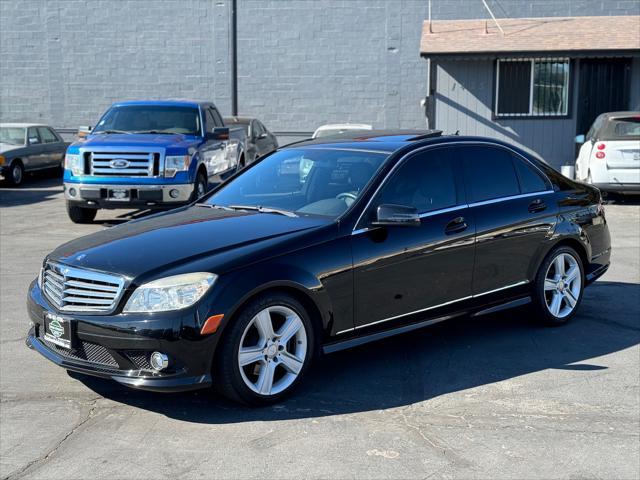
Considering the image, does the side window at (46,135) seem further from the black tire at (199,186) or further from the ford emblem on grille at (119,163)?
the ford emblem on grille at (119,163)

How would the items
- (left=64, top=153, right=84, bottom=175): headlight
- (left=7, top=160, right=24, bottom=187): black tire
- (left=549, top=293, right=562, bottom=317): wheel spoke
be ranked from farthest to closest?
(left=7, top=160, right=24, bottom=187): black tire, (left=64, top=153, right=84, bottom=175): headlight, (left=549, top=293, right=562, bottom=317): wheel spoke

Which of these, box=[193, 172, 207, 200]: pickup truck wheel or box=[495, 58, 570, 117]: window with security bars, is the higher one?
box=[495, 58, 570, 117]: window with security bars

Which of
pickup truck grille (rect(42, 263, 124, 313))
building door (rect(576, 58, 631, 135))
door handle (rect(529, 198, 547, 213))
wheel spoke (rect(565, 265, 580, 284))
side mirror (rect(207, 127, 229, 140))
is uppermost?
building door (rect(576, 58, 631, 135))

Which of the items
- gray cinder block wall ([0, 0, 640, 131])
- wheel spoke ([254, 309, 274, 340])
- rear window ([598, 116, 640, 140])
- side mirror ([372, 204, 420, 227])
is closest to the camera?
wheel spoke ([254, 309, 274, 340])

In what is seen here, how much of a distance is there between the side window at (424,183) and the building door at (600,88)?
1484 centimetres

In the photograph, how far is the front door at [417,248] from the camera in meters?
5.60

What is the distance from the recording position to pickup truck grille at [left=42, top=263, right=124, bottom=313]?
16.2ft

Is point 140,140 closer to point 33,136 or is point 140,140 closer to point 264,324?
point 264,324

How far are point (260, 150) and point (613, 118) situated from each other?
290 inches

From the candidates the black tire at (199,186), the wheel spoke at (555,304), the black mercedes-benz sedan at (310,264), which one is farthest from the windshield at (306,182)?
the black tire at (199,186)

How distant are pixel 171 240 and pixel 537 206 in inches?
124

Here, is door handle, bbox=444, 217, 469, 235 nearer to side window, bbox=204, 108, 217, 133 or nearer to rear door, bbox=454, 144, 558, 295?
rear door, bbox=454, 144, 558, 295

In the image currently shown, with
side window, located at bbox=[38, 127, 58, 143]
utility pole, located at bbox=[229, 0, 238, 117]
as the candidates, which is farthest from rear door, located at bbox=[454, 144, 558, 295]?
side window, located at bbox=[38, 127, 58, 143]

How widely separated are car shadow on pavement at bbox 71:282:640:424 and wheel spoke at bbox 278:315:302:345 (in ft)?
1.36
